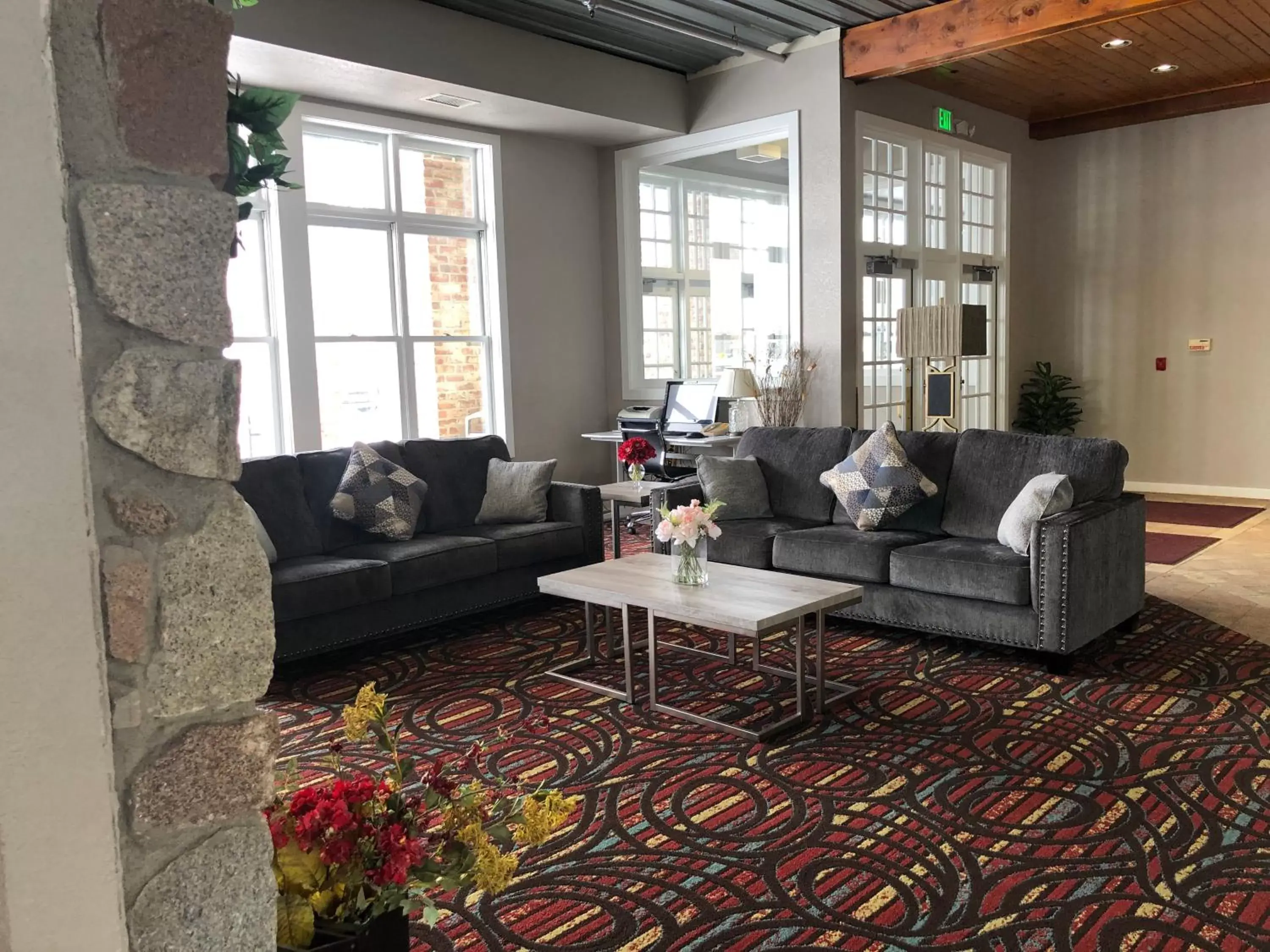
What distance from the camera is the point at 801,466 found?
5441 mm

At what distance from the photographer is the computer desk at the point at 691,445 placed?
7176 millimetres

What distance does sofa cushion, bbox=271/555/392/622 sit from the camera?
416 cm

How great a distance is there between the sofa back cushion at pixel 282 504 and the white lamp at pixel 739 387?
3.32 metres

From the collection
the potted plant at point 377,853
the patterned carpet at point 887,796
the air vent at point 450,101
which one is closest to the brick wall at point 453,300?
the air vent at point 450,101

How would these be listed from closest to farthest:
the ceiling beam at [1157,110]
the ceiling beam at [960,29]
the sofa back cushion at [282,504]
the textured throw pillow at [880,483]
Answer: the sofa back cushion at [282,504]
the textured throw pillow at [880,483]
the ceiling beam at [960,29]
the ceiling beam at [1157,110]

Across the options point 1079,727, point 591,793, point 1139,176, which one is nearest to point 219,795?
point 591,793

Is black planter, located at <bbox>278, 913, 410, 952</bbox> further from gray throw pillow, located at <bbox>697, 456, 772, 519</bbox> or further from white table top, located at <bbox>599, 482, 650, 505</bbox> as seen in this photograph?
white table top, located at <bbox>599, 482, 650, 505</bbox>

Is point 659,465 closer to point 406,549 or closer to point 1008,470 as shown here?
point 406,549

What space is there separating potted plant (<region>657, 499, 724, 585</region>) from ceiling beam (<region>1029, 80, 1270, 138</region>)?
6933 millimetres

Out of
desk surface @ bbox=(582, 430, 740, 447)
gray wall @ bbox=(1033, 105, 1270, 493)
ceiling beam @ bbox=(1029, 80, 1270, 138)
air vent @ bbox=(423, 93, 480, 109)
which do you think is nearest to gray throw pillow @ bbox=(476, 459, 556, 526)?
desk surface @ bbox=(582, 430, 740, 447)

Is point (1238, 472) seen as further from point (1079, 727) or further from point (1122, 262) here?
point (1079, 727)

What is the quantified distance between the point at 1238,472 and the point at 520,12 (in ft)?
22.5

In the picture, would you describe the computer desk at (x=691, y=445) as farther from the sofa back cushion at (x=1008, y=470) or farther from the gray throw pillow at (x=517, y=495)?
the sofa back cushion at (x=1008, y=470)

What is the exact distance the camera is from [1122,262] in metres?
9.02
